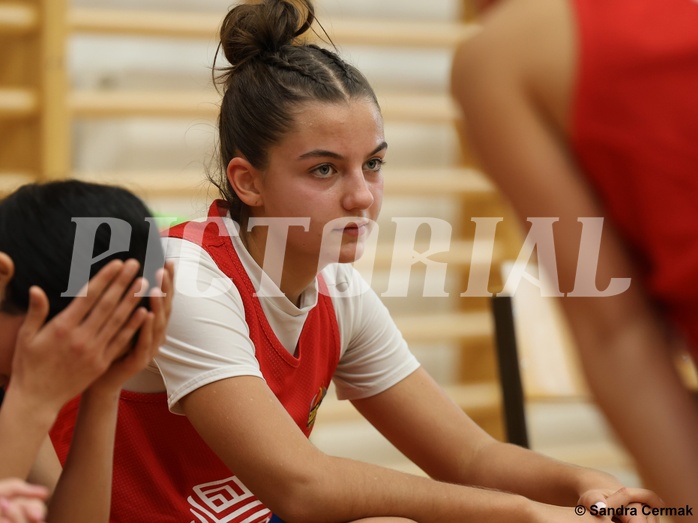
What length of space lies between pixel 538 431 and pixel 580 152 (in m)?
2.58

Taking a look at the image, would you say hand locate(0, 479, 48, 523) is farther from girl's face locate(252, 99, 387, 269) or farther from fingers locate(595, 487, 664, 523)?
fingers locate(595, 487, 664, 523)

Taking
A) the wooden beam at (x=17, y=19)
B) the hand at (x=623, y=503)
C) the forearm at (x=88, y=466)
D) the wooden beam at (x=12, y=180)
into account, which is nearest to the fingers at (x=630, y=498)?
the hand at (x=623, y=503)

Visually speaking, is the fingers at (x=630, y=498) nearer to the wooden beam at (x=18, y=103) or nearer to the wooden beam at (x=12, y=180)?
the wooden beam at (x=12, y=180)

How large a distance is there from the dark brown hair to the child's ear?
45 cm

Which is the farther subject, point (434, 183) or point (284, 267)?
point (434, 183)

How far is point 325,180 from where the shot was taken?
1.28 metres

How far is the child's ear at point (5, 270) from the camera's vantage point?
3.05 ft

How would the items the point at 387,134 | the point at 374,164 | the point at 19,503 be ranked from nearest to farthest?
1. the point at 19,503
2. the point at 374,164
3. the point at 387,134

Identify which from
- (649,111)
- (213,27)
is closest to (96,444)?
(649,111)

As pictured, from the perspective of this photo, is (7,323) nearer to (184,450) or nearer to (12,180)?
(184,450)

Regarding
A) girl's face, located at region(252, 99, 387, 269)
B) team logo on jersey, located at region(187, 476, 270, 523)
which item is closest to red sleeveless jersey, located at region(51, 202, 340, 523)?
team logo on jersey, located at region(187, 476, 270, 523)

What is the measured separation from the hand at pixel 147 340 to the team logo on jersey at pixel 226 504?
29 centimetres

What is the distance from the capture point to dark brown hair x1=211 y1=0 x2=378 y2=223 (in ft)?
4.23

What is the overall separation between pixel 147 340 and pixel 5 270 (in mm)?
159
